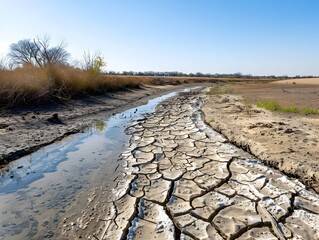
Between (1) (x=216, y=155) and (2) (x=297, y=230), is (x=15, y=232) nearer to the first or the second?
(2) (x=297, y=230)

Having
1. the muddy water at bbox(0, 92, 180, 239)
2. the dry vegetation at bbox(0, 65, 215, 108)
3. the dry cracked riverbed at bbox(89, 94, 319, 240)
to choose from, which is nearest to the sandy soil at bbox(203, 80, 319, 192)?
the dry cracked riverbed at bbox(89, 94, 319, 240)

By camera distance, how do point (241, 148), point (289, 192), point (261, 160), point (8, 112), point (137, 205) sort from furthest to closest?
point (8, 112)
point (241, 148)
point (261, 160)
point (289, 192)
point (137, 205)

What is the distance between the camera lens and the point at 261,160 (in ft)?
13.8

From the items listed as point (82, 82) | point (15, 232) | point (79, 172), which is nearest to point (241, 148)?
point (79, 172)

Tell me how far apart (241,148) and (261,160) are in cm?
72

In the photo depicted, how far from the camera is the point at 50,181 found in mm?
3596

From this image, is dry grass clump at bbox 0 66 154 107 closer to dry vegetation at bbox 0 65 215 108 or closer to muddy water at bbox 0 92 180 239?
dry vegetation at bbox 0 65 215 108

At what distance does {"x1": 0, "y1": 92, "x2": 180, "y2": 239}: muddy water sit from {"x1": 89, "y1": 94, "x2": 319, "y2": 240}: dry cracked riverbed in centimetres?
44

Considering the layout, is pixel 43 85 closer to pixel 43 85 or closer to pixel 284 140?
pixel 43 85

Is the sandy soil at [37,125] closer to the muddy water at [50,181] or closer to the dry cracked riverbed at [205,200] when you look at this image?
the muddy water at [50,181]

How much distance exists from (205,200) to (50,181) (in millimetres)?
2186

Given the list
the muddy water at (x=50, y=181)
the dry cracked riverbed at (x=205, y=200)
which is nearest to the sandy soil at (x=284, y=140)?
the dry cracked riverbed at (x=205, y=200)

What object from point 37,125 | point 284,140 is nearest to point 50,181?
point 37,125

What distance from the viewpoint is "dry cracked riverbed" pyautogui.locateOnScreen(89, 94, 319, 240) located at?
2.35m
